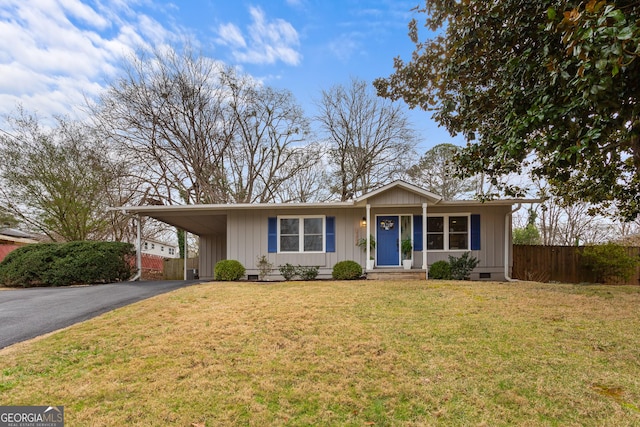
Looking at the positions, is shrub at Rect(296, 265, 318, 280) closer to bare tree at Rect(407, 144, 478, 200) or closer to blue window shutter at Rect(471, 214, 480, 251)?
blue window shutter at Rect(471, 214, 480, 251)

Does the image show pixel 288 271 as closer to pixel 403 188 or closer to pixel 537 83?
pixel 403 188

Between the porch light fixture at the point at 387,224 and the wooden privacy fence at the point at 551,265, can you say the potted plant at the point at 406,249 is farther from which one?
the wooden privacy fence at the point at 551,265

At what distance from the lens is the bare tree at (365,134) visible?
20391 mm

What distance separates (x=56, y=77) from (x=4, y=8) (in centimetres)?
352

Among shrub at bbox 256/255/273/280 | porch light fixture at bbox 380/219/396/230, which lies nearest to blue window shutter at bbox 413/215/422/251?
porch light fixture at bbox 380/219/396/230

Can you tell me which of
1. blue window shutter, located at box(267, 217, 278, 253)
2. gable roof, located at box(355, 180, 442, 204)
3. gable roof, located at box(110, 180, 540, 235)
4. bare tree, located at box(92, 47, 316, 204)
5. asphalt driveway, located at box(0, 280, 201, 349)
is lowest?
asphalt driveway, located at box(0, 280, 201, 349)

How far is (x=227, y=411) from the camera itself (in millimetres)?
2553

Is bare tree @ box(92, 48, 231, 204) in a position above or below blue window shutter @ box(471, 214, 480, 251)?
above

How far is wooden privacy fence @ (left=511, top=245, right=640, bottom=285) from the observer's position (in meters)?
12.0

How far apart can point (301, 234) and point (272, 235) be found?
3.22ft

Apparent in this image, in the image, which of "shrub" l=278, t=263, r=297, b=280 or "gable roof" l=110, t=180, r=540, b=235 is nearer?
"gable roof" l=110, t=180, r=540, b=235

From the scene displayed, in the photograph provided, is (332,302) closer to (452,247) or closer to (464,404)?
(464,404)

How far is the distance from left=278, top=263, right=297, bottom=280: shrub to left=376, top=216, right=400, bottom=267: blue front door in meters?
2.79

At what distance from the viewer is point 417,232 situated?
11.5 m
